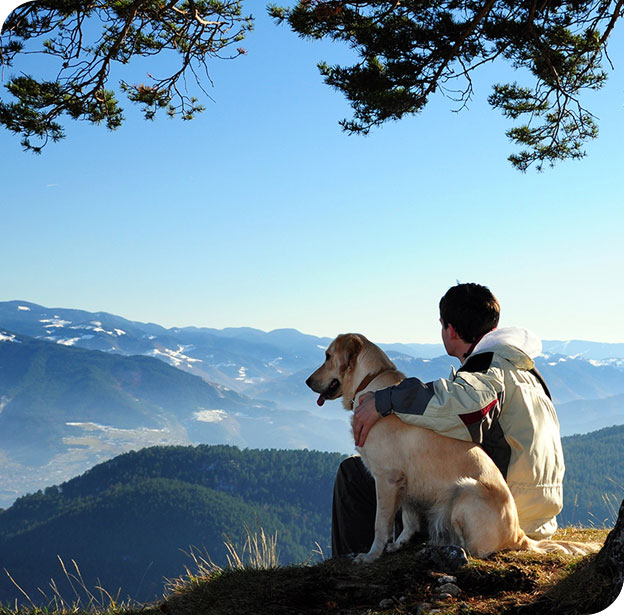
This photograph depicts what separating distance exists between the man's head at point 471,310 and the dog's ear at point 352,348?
573mm

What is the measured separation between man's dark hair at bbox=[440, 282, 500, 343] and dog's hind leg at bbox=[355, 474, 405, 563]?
985 mm

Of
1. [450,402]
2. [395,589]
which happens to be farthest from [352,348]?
[395,589]

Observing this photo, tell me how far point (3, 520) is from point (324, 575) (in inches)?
4465

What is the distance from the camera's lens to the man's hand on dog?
11.9 ft

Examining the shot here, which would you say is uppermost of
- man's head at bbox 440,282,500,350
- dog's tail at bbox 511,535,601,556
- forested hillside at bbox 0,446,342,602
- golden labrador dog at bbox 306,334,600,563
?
man's head at bbox 440,282,500,350

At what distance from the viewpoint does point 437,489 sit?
348cm

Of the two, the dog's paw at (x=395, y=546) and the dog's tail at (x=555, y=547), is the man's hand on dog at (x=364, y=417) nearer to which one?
the dog's paw at (x=395, y=546)

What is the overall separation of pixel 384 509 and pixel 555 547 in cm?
100

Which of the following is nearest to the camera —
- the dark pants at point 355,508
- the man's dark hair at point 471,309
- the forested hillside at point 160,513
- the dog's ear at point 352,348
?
the man's dark hair at point 471,309

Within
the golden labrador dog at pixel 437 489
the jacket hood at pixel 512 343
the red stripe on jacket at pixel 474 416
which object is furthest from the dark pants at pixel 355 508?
the jacket hood at pixel 512 343

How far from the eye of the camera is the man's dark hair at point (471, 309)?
12.8ft

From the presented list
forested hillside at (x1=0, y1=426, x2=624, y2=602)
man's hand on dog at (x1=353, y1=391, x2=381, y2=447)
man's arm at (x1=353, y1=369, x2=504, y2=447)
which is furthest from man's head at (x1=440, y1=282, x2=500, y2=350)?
forested hillside at (x1=0, y1=426, x2=624, y2=602)

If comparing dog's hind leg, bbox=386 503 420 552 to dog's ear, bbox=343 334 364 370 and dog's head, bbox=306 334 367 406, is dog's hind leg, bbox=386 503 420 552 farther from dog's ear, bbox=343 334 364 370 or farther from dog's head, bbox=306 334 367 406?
dog's ear, bbox=343 334 364 370

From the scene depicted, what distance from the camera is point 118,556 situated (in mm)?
89062
